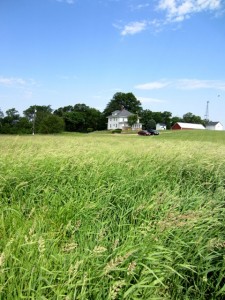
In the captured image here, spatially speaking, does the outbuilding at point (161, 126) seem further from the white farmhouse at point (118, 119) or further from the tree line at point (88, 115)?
the white farmhouse at point (118, 119)

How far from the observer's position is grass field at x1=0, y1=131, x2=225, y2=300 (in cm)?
211

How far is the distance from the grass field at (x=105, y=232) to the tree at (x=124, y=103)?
380ft

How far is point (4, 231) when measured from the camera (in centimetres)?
266

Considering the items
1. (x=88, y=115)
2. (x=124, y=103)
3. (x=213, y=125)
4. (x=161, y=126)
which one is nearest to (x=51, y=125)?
(x=88, y=115)

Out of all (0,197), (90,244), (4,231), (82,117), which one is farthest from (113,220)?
(82,117)

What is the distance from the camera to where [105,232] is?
294cm

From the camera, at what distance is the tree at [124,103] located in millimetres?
120000

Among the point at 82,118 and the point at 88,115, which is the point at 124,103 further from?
the point at 82,118

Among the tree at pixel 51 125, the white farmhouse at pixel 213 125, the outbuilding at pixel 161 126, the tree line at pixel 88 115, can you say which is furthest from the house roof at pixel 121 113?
the white farmhouse at pixel 213 125

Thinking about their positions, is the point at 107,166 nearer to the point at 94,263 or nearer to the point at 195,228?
the point at 195,228

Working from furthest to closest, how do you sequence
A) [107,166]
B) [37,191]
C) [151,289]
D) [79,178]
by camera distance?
1. [107,166]
2. [79,178]
3. [37,191]
4. [151,289]

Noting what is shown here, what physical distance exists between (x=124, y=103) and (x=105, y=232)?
121493 mm

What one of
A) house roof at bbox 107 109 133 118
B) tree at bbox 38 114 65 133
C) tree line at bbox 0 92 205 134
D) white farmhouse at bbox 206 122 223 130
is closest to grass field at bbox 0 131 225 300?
tree at bbox 38 114 65 133

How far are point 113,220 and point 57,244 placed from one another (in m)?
0.98
